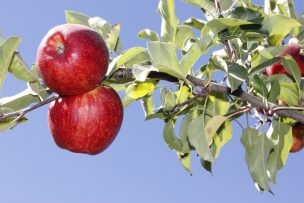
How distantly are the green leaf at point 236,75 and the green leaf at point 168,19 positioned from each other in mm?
373

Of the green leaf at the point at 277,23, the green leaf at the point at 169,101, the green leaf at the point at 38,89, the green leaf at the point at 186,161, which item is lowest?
the green leaf at the point at 186,161

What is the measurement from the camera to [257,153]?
6.51ft

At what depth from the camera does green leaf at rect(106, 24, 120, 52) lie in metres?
1.85

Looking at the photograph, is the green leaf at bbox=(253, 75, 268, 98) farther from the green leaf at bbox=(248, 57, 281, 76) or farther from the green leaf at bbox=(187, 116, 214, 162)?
the green leaf at bbox=(187, 116, 214, 162)

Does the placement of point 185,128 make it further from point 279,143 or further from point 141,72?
point 141,72

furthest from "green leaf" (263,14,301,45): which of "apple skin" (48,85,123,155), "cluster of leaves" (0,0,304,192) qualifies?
"apple skin" (48,85,123,155)

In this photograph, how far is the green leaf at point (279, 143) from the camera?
2074 millimetres

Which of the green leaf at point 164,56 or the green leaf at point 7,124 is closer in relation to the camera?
the green leaf at point 164,56

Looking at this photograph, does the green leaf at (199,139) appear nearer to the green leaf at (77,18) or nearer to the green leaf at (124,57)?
the green leaf at (124,57)

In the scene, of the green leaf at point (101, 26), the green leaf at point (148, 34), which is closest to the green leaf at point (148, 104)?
the green leaf at point (148, 34)

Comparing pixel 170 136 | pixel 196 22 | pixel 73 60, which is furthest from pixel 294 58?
pixel 73 60

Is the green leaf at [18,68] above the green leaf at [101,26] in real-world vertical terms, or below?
below

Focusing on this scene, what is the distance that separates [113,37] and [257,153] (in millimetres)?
762

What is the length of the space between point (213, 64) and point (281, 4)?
73cm
